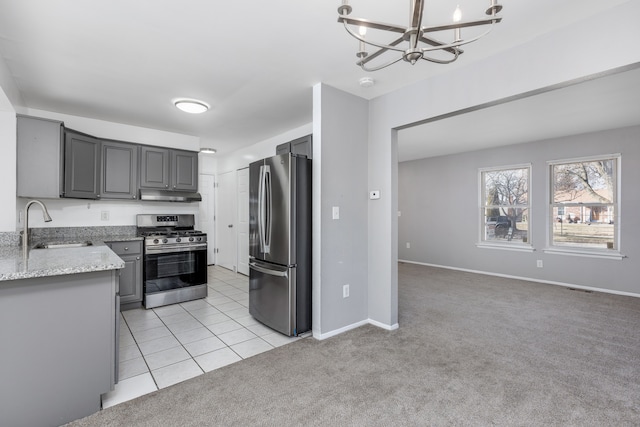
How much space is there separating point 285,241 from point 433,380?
5.48 ft

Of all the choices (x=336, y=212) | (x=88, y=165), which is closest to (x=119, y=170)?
(x=88, y=165)

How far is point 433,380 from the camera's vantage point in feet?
7.27

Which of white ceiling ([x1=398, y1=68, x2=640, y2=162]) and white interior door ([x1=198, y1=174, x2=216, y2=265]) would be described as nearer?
white ceiling ([x1=398, y1=68, x2=640, y2=162])

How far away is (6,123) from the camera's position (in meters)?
2.95

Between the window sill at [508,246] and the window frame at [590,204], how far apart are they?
0.28m

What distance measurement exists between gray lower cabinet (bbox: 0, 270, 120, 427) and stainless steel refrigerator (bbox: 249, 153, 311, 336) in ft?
4.56

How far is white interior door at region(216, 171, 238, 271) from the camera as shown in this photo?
6.12 meters

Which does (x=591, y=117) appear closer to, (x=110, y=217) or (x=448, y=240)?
(x=448, y=240)

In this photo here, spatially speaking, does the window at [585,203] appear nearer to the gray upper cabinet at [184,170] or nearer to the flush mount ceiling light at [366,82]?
the flush mount ceiling light at [366,82]

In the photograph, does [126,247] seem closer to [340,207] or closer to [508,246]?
[340,207]

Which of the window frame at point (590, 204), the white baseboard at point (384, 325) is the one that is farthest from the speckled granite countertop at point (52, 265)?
the window frame at point (590, 204)

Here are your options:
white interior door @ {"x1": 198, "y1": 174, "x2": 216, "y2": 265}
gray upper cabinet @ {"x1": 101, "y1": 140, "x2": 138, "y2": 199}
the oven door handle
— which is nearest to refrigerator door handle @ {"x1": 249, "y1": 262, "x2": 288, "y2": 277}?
the oven door handle

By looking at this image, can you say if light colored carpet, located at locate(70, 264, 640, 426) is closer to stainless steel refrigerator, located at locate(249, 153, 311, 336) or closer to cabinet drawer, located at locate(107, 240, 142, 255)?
stainless steel refrigerator, located at locate(249, 153, 311, 336)

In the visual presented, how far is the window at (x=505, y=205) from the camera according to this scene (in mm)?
5582
